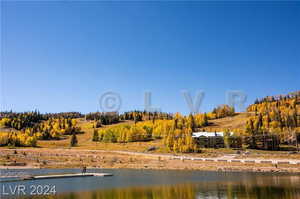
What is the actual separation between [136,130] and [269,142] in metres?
68.6

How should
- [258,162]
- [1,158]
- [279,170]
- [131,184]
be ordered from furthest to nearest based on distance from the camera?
[1,158] → [258,162] → [279,170] → [131,184]

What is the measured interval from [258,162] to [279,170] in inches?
466

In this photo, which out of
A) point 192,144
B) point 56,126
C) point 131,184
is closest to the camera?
point 131,184

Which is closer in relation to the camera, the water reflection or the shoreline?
the water reflection

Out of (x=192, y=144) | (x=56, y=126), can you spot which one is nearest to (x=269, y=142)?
(x=192, y=144)

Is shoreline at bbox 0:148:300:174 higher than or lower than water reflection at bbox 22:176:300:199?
lower

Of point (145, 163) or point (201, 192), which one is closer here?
point (201, 192)

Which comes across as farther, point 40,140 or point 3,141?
point 40,140

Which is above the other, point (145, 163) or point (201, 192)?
point (201, 192)

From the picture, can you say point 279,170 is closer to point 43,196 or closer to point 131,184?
point 131,184

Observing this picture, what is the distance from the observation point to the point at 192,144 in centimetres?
11294

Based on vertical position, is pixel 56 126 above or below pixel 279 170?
above

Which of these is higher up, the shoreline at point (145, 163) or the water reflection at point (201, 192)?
the water reflection at point (201, 192)

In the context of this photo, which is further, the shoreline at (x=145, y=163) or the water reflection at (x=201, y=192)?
the shoreline at (x=145, y=163)
